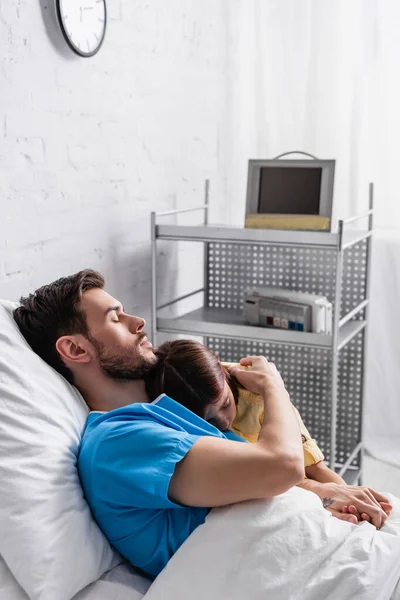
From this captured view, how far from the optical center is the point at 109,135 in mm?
2238

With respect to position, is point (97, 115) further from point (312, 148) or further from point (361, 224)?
point (361, 224)

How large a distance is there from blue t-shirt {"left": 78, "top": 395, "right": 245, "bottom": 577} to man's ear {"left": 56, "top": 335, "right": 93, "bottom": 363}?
0.12 metres

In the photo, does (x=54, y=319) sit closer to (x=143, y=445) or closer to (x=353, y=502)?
(x=143, y=445)

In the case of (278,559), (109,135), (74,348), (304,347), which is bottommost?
(304,347)

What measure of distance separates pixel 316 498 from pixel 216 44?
2.05 metres

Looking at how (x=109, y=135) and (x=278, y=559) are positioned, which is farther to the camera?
(x=109, y=135)

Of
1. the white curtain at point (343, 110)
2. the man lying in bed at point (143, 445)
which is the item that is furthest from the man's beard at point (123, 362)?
the white curtain at point (343, 110)

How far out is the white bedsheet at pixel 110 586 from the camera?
110 cm

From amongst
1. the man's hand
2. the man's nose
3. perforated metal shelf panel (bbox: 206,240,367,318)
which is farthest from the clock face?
the man's hand

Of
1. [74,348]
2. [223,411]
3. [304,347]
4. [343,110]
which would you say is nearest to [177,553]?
[223,411]

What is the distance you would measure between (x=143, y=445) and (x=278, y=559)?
26 cm

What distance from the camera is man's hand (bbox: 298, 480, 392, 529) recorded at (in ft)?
4.17

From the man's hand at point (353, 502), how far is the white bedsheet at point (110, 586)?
1.14 feet

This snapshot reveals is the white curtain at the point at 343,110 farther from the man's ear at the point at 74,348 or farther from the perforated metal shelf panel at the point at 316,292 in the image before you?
the man's ear at the point at 74,348
